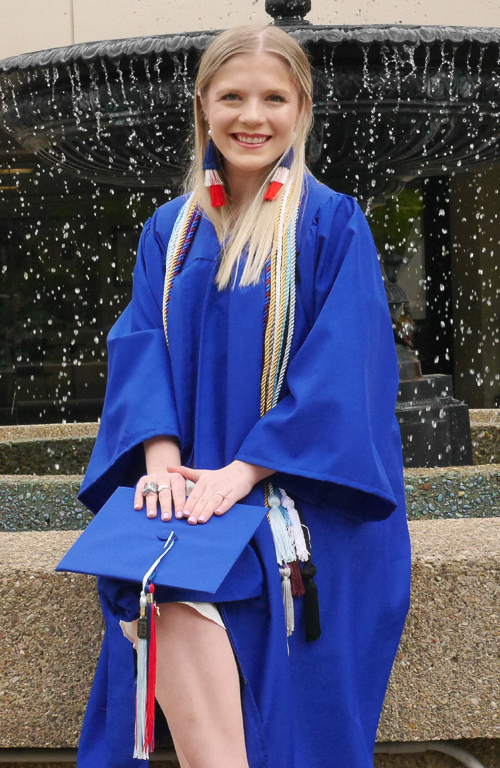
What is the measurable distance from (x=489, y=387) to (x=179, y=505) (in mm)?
9450

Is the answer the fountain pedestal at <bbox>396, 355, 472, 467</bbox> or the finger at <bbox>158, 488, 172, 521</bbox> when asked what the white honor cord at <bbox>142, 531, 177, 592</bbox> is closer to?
the finger at <bbox>158, 488, 172, 521</bbox>

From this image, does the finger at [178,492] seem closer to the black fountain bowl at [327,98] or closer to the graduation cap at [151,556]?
the graduation cap at [151,556]

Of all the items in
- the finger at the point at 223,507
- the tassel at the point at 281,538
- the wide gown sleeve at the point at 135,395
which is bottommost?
the tassel at the point at 281,538

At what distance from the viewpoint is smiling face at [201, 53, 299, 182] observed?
6.40 ft

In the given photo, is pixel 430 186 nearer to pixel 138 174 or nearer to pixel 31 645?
pixel 138 174

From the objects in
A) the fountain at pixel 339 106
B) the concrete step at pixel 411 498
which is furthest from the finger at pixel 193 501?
the fountain at pixel 339 106

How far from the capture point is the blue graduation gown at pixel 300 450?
1.79m

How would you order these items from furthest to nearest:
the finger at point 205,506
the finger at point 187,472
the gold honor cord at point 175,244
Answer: the gold honor cord at point 175,244
the finger at point 187,472
the finger at point 205,506

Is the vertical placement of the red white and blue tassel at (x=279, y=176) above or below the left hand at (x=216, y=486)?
above

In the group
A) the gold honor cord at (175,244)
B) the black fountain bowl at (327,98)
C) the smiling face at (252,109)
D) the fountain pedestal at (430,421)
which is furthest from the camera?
the fountain pedestal at (430,421)

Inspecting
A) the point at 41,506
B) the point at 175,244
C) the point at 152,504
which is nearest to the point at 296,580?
the point at 152,504

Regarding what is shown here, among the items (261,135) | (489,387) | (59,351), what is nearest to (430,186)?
(489,387)

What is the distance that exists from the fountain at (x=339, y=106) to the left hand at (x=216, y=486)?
5.97ft

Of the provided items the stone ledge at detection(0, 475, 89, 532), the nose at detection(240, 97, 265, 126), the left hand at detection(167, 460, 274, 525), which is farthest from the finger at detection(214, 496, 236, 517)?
the stone ledge at detection(0, 475, 89, 532)
